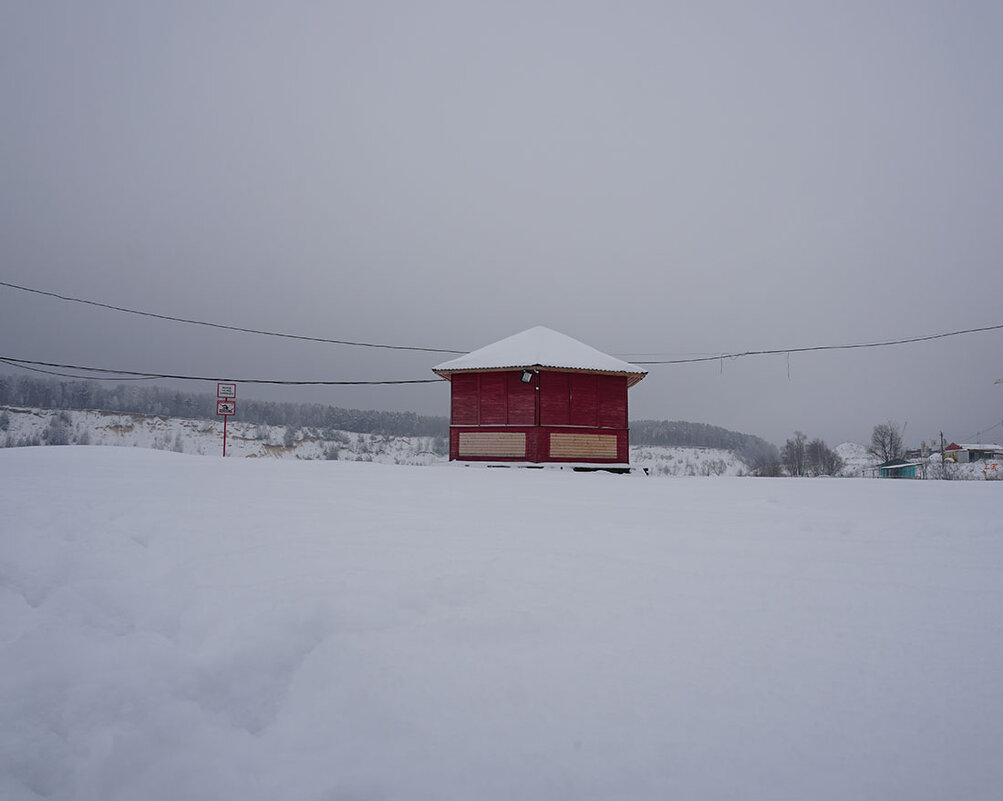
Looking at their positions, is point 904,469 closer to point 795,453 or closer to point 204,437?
point 795,453

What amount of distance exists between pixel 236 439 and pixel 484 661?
6114cm

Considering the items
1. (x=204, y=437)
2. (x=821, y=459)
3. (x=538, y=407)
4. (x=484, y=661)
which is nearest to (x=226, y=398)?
(x=538, y=407)

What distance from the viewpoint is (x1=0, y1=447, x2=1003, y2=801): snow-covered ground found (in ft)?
7.43

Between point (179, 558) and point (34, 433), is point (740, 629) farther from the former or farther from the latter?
point (34, 433)

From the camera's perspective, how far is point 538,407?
19922 mm

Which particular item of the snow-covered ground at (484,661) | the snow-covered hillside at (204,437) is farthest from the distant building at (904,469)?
the snow-covered ground at (484,661)

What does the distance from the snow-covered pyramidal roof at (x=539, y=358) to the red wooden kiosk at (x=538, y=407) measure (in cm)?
4

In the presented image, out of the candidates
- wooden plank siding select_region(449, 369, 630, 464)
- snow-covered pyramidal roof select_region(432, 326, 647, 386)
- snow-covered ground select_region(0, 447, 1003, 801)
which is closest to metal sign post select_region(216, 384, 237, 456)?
snow-covered pyramidal roof select_region(432, 326, 647, 386)

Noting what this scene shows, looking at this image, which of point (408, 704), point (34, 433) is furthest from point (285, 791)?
point (34, 433)

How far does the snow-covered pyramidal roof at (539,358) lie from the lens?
20.1 meters

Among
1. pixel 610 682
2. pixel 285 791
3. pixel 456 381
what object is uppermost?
pixel 456 381

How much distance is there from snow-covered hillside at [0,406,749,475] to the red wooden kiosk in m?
11.9

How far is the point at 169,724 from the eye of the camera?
2.48 m

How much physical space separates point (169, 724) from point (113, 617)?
3.79 feet
